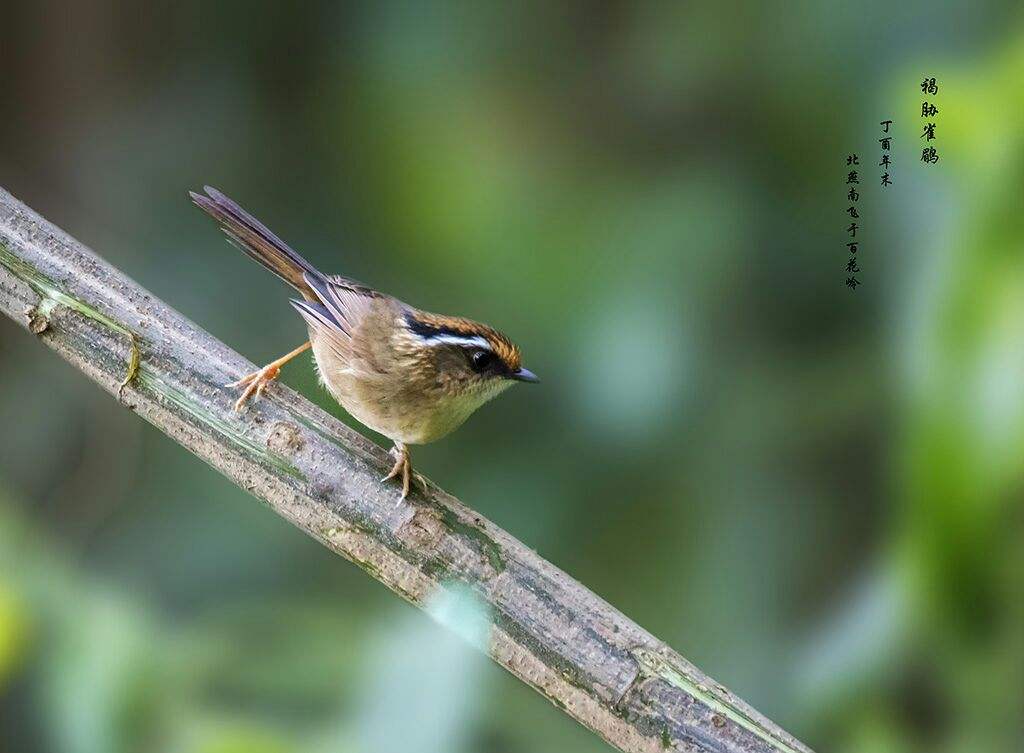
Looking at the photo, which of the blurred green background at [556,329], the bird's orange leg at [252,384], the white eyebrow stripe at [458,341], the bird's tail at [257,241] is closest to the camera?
the bird's orange leg at [252,384]

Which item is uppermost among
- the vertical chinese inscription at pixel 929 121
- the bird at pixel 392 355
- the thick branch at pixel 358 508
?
the vertical chinese inscription at pixel 929 121

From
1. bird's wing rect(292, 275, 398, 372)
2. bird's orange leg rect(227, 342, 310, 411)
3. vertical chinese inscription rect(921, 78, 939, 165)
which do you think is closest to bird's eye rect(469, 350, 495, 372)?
bird's wing rect(292, 275, 398, 372)

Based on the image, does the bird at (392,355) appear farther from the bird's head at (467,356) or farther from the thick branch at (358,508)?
the thick branch at (358,508)

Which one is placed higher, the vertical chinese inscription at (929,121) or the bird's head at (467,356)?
the vertical chinese inscription at (929,121)

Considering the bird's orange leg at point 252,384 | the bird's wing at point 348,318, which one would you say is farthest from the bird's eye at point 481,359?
the bird's orange leg at point 252,384

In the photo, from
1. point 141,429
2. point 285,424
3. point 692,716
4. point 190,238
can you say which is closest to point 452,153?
point 190,238

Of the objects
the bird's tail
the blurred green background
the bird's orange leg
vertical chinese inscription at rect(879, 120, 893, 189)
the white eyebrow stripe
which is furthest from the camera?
vertical chinese inscription at rect(879, 120, 893, 189)

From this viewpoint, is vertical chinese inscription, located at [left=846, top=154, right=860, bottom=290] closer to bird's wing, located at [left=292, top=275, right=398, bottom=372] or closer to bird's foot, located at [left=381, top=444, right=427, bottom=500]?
bird's wing, located at [left=292, top=275, right=398, bottom=372]
